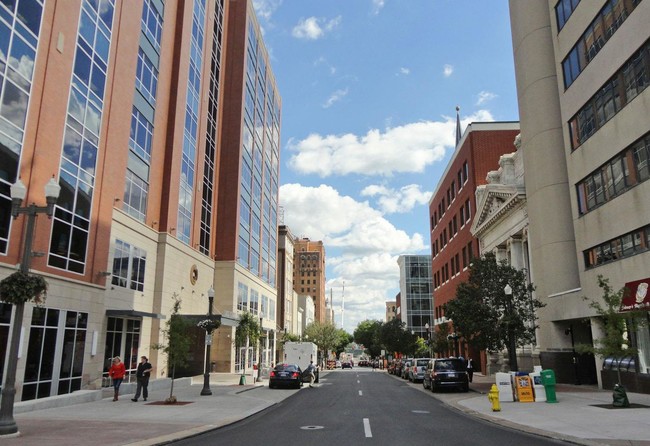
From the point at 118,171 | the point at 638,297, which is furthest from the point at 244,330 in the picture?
the point at 638,297

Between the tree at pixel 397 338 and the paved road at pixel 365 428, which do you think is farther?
the tree at pixel 397 338

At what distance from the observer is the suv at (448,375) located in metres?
26.6

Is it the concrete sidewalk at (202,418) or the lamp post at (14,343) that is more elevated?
the lamp post at (14,343)

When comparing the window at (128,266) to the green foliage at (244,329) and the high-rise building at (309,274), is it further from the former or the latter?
the high-rise building at (309,274)

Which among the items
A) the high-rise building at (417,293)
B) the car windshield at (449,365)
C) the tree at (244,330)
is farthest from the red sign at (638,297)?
the high-rise building at (417,293)

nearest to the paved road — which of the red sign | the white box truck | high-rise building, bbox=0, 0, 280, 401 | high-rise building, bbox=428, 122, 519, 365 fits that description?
the red sign

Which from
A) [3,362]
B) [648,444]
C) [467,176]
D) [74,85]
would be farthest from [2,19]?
[467,176]

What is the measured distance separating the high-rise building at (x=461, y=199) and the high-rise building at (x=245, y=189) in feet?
61.6

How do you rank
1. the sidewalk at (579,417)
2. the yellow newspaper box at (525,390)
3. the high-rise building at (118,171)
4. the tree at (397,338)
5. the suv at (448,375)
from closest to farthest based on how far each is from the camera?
the sidewalk at (579,417) → the high-rise building at (118,171) → the yellow newspaper box at (525,390) → the suv at (448,375) → the tree at (397,338)

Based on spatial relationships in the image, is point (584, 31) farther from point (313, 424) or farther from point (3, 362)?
point (3, 362)

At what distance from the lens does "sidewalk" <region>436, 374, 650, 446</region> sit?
36.3 feet

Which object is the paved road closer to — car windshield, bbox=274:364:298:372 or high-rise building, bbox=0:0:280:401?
high-rise building, bbox=0:0:280:401

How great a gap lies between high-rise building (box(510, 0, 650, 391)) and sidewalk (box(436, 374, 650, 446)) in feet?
9.28

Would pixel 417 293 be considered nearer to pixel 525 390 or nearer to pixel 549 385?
pixel 525 390
